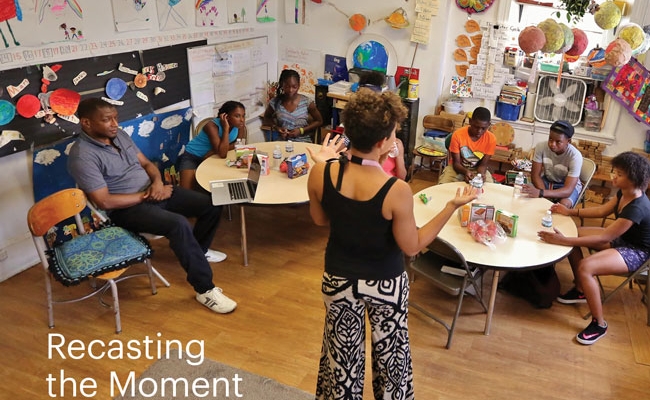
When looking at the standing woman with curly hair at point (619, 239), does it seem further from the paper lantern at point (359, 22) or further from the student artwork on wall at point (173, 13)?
the student artwork on wall at point (173, 13)

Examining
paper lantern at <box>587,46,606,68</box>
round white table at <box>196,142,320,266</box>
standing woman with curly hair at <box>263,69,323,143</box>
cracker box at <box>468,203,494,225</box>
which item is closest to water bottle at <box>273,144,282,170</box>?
round white table at <box>196,142,320,266</box>

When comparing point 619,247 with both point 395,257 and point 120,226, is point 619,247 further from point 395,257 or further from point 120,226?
point 120,226

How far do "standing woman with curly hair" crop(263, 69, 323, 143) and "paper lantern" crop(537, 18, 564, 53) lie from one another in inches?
89.5

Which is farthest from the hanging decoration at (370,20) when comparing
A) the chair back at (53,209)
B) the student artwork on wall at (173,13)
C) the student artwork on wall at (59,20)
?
the chair back at (53,209)

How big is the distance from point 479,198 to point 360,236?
6.50 feet

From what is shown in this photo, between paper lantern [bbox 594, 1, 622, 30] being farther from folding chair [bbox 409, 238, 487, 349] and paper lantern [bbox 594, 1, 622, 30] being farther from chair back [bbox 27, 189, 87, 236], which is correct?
chair back [bbox 27, 189, 87, 236]

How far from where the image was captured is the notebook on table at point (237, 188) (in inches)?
146

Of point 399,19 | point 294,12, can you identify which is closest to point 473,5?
point 399,19

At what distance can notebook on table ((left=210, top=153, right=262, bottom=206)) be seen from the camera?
12.2ft

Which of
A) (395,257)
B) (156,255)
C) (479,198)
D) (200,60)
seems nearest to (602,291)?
(479,198)

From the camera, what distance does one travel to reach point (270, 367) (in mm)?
3100

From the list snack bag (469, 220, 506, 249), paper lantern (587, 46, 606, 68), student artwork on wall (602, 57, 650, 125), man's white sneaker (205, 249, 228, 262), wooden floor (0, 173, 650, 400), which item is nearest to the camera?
wooden floor (0, 173, 650, 400)

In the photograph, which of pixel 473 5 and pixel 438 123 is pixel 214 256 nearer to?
pixel 438 123

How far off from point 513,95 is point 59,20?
13.6ft
